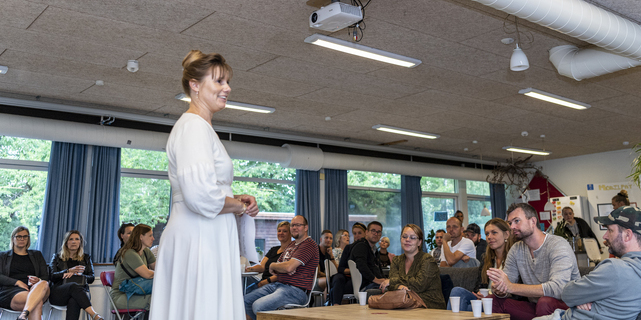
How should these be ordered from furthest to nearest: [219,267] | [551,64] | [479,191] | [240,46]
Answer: [479,191]
[551,64]
[240,46]
[219,267]

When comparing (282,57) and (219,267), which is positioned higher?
(282,57)

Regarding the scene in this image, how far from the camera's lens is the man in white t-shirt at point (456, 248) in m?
5.93

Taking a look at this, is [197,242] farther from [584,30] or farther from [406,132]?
[406,132]

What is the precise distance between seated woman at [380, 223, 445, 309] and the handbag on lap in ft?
1.42

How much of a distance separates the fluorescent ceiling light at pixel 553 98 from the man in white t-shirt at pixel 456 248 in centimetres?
202

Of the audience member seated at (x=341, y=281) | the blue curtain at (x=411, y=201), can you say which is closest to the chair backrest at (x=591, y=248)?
the blue curtain at (x=411, y=201)

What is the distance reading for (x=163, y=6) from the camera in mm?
4363

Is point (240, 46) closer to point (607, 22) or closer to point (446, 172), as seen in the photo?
point (607, 22)

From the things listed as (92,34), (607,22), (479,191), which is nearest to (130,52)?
(92,34)

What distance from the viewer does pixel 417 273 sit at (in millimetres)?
4152

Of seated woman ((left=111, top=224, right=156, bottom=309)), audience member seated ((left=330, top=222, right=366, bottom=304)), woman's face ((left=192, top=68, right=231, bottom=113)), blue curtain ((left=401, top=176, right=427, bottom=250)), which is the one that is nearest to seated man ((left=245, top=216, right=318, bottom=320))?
seated woman ((left=111, top=224, right=156, bottom=309))

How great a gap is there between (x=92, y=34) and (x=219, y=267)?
4.16 meters

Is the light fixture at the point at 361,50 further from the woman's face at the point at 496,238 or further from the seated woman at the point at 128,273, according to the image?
the seated woman at the point at 128,273

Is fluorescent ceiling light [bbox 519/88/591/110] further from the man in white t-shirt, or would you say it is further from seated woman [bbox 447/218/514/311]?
seated woman [bbox 447/218/514/311]
